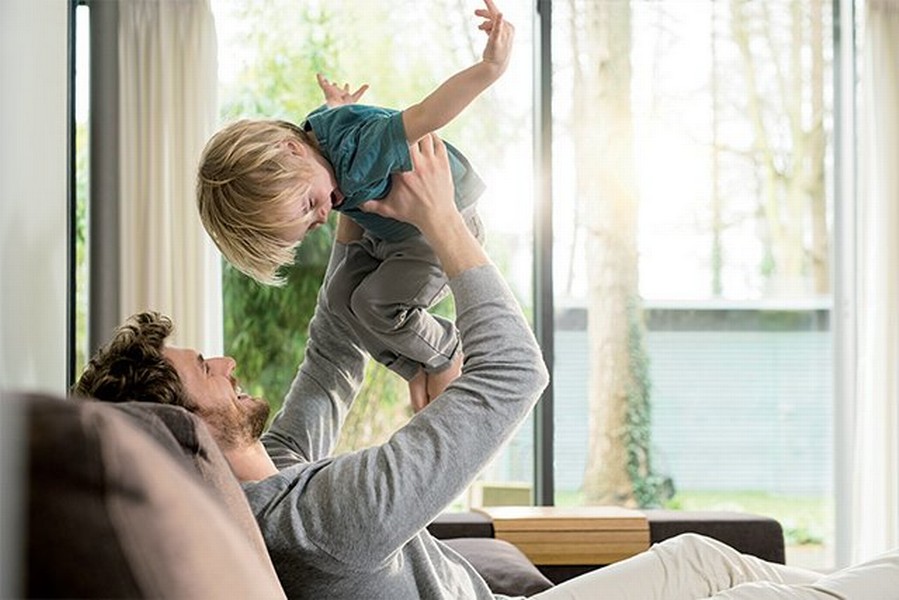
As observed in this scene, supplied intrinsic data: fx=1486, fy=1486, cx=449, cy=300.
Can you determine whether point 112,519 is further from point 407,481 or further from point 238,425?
point 238,425

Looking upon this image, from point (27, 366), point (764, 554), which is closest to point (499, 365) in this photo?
point (27, 366)

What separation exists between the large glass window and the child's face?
2.94 meters

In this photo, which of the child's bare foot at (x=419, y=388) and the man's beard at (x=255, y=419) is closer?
the man's beard at (x=255, y=419)

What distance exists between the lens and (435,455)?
1835 millimetres

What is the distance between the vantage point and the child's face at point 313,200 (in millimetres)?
2195

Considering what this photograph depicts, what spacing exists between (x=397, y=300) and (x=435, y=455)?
1.68 feet

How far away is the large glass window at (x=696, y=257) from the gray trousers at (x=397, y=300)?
2718 mm

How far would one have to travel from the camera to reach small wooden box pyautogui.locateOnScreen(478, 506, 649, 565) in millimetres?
3637

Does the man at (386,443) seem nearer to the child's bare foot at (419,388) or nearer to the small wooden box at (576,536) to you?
the child's bare foot at (419,388)

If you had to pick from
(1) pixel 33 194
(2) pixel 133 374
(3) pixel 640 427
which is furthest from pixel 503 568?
(3) pixel 640 427

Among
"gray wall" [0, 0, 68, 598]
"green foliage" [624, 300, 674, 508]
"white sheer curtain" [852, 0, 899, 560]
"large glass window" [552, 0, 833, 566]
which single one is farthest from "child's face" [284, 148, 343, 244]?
"white sheer curtain" [852, 0, 899, 560]

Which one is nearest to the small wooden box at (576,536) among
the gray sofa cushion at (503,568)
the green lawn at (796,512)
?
the gray sofa cushion at (503,568)

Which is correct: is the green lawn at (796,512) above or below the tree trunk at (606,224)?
below

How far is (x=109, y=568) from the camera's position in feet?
2.62
